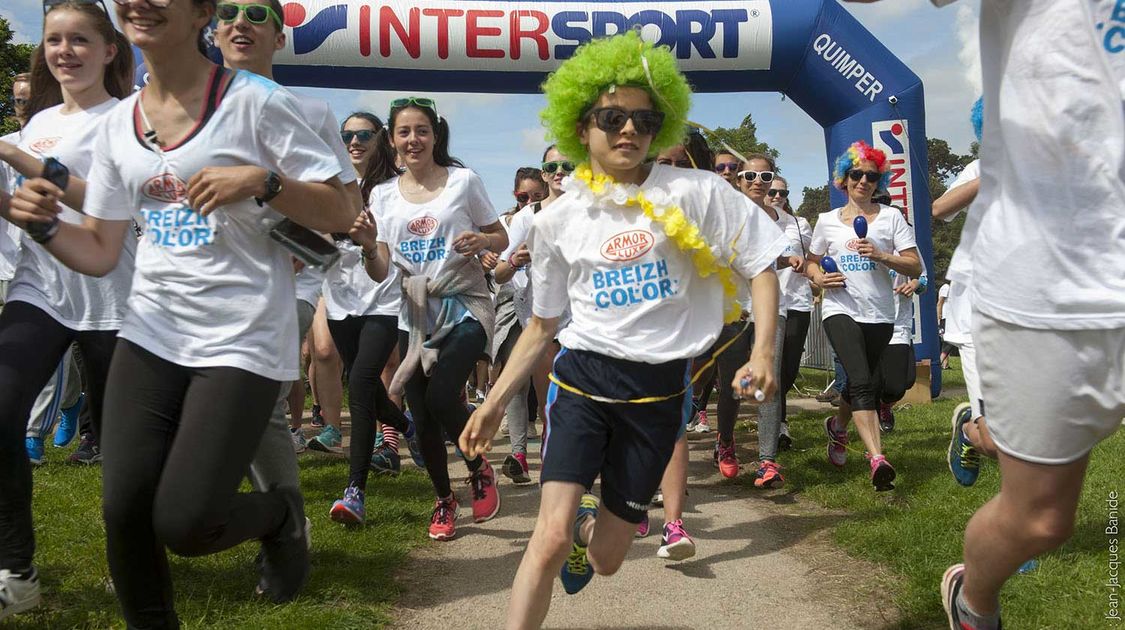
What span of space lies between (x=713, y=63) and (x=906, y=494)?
250 inches

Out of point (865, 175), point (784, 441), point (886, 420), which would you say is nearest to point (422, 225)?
point (865, 175)

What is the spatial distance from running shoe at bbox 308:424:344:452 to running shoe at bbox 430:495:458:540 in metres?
2.29

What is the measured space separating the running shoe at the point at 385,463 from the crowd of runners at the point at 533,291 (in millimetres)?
1646

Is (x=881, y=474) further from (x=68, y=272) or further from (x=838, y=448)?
(x=68, y=272)

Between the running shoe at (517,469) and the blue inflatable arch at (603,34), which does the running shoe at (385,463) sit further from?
the blue inflatable arch at (603,34)

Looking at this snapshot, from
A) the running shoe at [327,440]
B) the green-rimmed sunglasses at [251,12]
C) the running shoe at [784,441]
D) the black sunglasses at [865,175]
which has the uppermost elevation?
the green-rimmed sunglasses at [251,12]

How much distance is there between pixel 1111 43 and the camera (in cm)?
224

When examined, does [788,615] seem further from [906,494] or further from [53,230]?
[53,230]

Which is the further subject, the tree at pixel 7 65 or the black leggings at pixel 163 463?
the tree at pixel 7 65

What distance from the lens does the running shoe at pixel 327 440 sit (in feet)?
23.6

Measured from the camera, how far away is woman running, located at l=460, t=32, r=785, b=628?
3.29 m

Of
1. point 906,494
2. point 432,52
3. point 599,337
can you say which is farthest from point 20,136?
point 432,52

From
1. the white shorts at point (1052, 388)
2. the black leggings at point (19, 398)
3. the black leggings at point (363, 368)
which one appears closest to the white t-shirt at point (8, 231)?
the black leggings at point (19, 398)

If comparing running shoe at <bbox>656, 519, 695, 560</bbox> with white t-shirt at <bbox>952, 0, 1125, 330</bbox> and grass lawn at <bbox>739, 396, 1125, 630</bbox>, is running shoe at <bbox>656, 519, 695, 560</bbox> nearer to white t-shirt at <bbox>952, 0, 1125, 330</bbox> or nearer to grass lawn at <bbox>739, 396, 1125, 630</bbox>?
grass lawn at <bbox>739, 396, 1125, 630</bbox>
